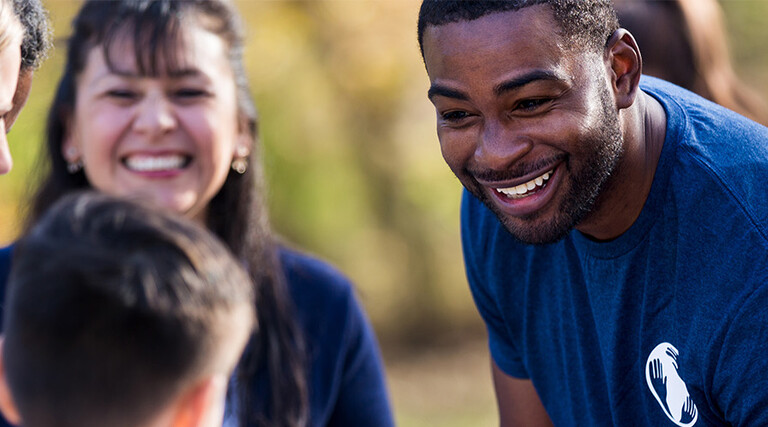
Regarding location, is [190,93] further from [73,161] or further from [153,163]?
[73,161]

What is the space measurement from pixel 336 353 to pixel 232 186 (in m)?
0.77

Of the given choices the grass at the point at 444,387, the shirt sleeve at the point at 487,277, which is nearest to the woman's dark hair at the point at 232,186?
the shirt sleeve at the point at 487,277

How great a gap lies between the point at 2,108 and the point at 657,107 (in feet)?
5.47

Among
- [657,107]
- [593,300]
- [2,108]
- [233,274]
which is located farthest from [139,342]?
[657,107]

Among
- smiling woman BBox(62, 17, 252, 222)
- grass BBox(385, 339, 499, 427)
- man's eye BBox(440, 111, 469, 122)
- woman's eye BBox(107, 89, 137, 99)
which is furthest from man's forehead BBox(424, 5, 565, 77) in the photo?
grass BBox(385, 339, 499, 427)

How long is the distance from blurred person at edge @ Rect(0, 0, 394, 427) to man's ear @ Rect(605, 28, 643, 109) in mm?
1474

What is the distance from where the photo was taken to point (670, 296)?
7.34 feet

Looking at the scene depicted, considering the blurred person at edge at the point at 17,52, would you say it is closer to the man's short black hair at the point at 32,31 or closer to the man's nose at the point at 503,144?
the man's short black hair at the point at 32,31

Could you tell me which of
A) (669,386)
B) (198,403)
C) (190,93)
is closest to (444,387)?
(190,93)

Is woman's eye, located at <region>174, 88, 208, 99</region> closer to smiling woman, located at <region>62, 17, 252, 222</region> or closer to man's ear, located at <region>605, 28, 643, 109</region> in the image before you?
smiling woman, located at <region>62, 17, 252, 222</region>

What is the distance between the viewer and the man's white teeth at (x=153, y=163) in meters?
3.20

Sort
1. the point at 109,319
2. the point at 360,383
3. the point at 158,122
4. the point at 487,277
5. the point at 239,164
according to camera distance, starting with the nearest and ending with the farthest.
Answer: the point at 109,319
the point at 487,277
the point at 158,122
the point at 360,383
the point at 239,164

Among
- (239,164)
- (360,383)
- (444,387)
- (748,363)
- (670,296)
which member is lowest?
(444,387)

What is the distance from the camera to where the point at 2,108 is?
2332mm
